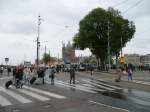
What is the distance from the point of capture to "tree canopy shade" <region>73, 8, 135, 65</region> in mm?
88000

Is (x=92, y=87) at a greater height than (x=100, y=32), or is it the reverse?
(x=100, y=32)

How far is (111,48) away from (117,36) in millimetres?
3417

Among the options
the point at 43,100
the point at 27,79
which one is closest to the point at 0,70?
the point at 27,79

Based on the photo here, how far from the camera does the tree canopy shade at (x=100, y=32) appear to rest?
3465 inches

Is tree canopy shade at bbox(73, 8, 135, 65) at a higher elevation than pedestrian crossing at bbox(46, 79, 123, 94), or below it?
higher

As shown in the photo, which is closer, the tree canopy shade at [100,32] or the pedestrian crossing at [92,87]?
the pedestrian crossing at [92,87]

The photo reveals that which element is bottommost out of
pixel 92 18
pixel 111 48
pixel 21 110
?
pixel 21 110

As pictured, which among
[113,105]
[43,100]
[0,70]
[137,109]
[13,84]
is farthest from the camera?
[0,70]

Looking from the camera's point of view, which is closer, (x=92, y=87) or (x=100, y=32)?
(x=92, y=87)

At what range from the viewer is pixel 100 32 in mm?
88688

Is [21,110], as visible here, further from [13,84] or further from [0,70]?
[0,70]

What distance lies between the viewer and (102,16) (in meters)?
89.6

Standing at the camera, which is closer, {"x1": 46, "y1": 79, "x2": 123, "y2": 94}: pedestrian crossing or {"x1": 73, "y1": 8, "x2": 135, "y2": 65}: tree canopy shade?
{"x1": 46, "y1": 79, "x2": 123, "y2": 94}: pedestrian crossing

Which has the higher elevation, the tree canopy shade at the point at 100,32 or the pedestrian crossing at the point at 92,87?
the tree canopy shade at the point at 100,32
